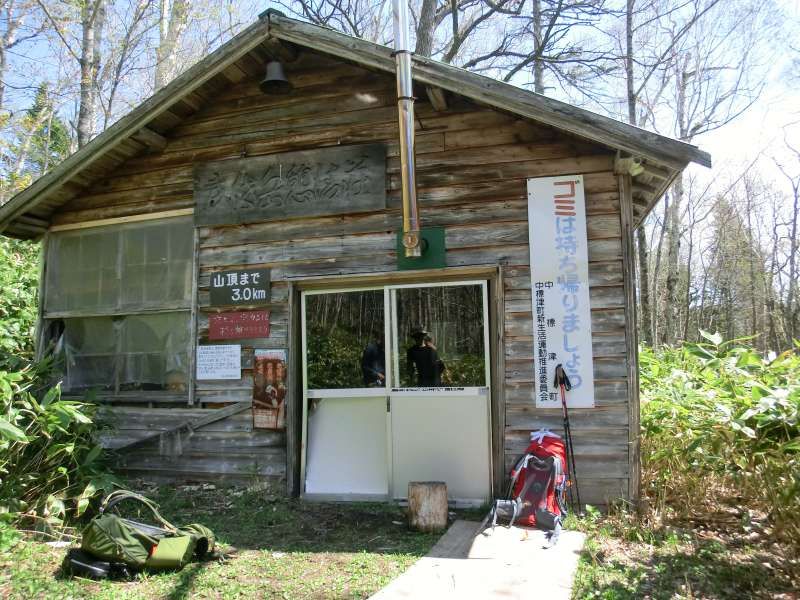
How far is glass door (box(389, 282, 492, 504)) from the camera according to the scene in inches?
248

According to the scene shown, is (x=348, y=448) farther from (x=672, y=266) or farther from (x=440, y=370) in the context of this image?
(x=672, y=266)

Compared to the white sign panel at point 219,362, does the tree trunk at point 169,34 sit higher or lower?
higher

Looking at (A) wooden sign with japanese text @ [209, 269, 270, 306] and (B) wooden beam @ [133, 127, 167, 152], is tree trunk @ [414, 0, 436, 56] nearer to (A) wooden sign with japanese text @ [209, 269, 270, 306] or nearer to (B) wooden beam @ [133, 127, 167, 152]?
(B) wooden beam @ [133, 127, 167, 152]

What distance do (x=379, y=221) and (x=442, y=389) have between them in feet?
6.44

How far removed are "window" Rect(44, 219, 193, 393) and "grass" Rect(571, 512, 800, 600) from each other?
4937 mm

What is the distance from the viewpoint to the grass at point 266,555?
4195 millimetres

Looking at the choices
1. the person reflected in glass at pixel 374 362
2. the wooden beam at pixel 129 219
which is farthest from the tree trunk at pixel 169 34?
→ the person reflected in glass at pixel 374 362

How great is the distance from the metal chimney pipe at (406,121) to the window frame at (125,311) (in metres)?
2.87

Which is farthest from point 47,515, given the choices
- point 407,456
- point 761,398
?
point 761,398

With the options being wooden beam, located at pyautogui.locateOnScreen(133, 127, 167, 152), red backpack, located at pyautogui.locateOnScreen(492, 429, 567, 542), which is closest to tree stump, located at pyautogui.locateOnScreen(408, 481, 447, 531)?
red backpack, located at pyautogui.locateOnScreen(492, 429, 567, 542)

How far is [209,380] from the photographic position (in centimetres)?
712

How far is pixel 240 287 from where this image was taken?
7.11 meters

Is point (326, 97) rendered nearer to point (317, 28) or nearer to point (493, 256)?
point (317, 28)

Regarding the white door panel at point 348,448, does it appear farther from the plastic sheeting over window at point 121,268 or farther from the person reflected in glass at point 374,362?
the plastic sheeting over window at point 121,268
